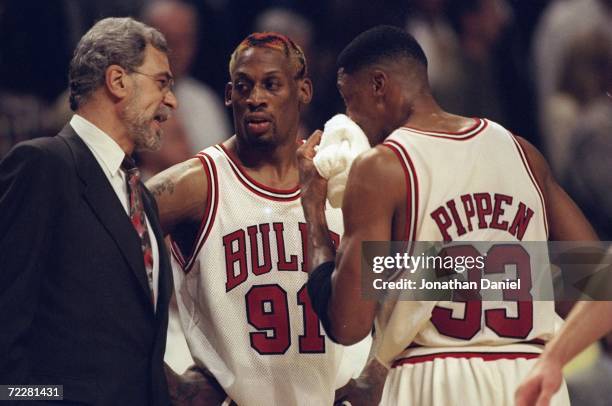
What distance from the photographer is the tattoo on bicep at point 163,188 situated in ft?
10.2

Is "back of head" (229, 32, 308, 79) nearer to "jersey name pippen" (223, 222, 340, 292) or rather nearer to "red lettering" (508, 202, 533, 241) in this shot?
"jersey name pippen" (223, 222, 340, 292)

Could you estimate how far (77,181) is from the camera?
2.44 meters

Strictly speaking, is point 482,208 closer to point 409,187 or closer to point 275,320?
point 409,187

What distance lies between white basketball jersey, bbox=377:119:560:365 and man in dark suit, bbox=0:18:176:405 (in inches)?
26.5

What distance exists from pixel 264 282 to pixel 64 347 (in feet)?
2.91

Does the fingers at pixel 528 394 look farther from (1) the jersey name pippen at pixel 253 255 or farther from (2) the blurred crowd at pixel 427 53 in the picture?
(2) the blurred crowd at pixel 427 53

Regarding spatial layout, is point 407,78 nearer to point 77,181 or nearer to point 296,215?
point 296,215

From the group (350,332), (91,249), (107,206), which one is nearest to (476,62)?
(350,332)

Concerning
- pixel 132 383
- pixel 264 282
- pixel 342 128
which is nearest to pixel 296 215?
pixel 264 282

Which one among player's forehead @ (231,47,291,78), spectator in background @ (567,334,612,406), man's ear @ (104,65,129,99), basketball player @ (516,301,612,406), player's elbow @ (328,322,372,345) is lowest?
spectator in background @ (567,334,612,406)

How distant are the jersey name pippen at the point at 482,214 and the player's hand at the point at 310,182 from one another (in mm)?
418

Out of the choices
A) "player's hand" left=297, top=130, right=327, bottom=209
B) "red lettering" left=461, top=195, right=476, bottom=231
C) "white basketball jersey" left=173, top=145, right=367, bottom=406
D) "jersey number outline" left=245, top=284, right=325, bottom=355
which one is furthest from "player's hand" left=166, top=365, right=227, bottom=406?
"red lettering" left=461, top=195, right=476, bottom=231

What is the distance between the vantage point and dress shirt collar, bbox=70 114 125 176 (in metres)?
2.58

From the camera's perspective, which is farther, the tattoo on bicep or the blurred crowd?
the blurred crowd
